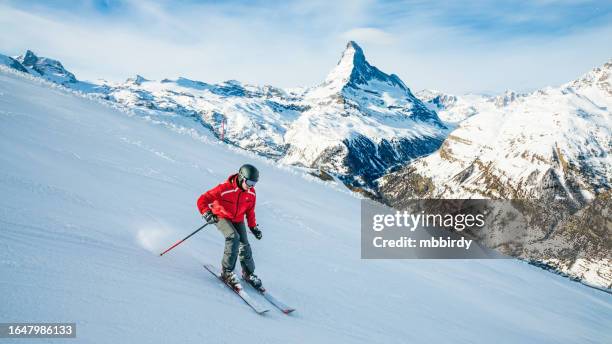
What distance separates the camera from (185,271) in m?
7.65

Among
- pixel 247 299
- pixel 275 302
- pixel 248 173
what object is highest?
pixel 248 173

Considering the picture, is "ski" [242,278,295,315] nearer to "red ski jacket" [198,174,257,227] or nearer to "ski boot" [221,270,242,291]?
"ski boot" [221,270,242,291]

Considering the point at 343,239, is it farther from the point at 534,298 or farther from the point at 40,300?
the point at 40,300

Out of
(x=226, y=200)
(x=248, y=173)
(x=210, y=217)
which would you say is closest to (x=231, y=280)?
(x=210, y=217)

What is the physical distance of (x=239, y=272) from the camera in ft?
30.1

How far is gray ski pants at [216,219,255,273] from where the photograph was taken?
25.9 ft

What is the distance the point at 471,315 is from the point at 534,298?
6.77 meters

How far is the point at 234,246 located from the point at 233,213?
72 centimetres

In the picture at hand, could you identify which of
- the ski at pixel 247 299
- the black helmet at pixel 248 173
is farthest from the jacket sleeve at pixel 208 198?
the ski at pixel 247 299

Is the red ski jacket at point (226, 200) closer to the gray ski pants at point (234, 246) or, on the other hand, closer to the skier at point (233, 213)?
the skier at point (233, 213)

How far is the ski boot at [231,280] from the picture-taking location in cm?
756

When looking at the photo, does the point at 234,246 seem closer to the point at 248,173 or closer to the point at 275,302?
the point at 275,302

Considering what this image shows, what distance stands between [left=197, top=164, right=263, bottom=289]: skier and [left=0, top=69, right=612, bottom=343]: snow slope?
2.12 feet

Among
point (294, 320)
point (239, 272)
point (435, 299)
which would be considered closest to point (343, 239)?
point (435, 299)
